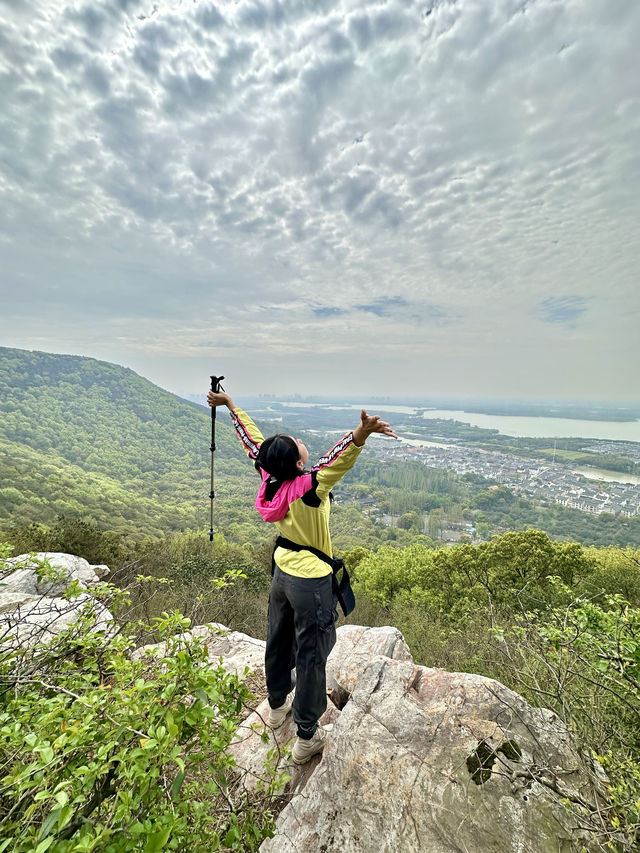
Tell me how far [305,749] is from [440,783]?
1.08 metres

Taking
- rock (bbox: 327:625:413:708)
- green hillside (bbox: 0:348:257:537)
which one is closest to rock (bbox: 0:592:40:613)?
rock (bbox: 327:625:413:708)

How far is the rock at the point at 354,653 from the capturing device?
4.02 meters

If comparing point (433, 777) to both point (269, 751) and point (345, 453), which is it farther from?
point (345, 453)

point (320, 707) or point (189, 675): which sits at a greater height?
point (189, 675)

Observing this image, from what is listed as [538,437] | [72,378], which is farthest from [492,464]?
[72,378]

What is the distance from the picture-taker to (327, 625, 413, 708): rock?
4016 millimetres

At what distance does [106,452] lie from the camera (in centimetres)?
9606

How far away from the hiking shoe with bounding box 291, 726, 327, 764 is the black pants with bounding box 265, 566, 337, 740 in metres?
0.08

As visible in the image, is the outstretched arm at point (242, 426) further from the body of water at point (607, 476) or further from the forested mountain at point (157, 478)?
the body of water at point (607, 476)

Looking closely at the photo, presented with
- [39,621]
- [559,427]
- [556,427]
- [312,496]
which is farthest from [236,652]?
[556,427]

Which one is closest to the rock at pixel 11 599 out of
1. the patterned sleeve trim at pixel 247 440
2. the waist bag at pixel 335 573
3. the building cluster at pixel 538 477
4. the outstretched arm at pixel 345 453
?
the patterned sleeve trim at pixel 247 440

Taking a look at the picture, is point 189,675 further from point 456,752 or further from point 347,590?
point 456,752

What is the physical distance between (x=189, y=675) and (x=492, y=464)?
86.1m

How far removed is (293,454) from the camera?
2732 millimetres
